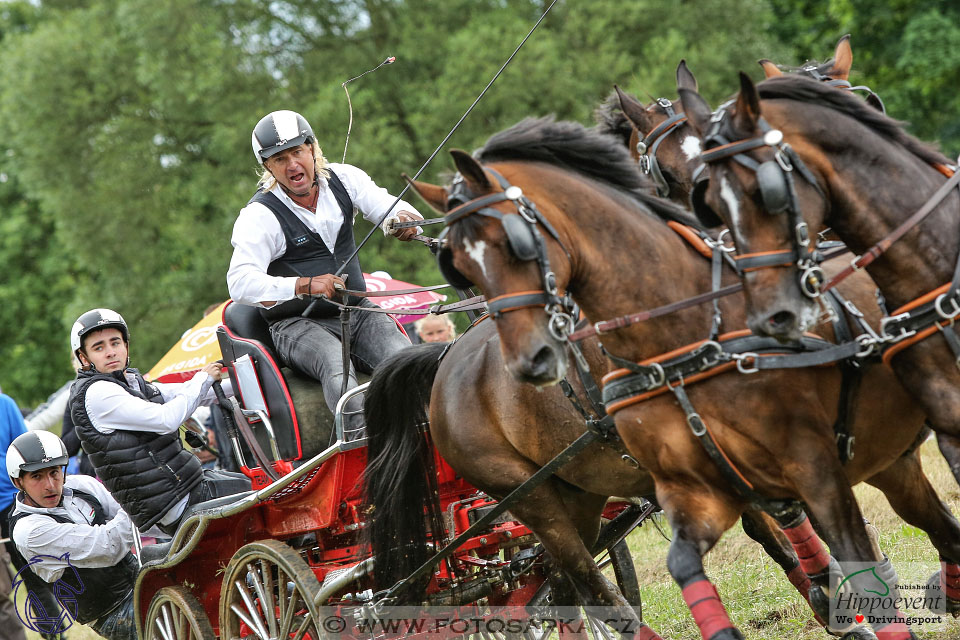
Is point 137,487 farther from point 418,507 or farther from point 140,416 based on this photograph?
point 418,507

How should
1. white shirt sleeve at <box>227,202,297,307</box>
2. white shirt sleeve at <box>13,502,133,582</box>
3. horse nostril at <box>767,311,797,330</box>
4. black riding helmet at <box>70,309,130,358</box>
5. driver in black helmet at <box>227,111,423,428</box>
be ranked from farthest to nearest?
1. white shirt sleeve at <box>13,502,133,582</box>
2. black riding helmet at <box>70,309,130,358</box>
3. driver in black helmet at <box>227,111,423,428</box>
4. white shirt sleeve at <box>227,202,297,307</box>
5. horse nostril at <box>767,311,797,330</box>

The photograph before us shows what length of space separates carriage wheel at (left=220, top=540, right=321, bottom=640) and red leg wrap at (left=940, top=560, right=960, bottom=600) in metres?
2.73

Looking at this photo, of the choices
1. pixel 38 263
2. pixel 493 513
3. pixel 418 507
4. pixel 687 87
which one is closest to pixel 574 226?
pixel 687 87

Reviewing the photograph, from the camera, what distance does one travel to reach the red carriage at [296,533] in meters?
Result: 5.09

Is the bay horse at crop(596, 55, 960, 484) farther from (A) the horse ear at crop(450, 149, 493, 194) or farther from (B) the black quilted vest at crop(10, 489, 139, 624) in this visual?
(B) the black quilted vest at crop(10, 489, 139, 624)

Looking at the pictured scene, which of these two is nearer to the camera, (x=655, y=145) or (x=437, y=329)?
(x=655, y=145)

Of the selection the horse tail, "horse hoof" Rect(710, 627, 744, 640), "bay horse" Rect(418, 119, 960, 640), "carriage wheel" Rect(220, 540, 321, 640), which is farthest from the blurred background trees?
"horse hoof" Rect(710, 627, 744, 640)

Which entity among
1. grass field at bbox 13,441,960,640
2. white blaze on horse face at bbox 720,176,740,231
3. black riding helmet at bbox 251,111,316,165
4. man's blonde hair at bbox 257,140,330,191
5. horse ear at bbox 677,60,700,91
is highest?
black riding helmet at bbox 251,111,316,165

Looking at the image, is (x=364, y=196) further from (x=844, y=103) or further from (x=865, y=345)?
(x=865, y=345)

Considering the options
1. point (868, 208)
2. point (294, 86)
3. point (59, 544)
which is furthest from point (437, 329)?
point (294, 86)

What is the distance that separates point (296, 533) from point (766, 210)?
10.4ft

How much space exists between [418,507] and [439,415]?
0.50 meters

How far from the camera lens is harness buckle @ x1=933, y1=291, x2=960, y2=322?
3.33 meters

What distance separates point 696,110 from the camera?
3564 mm
